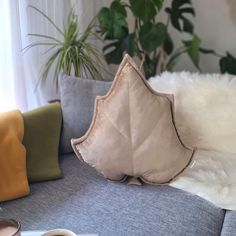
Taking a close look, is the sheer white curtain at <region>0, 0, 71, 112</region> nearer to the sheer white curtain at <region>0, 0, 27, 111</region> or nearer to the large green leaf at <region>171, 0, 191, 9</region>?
the sheer white curtain at <region>0, 0, 27, 111</region>

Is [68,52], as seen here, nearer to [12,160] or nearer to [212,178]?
[12,160]

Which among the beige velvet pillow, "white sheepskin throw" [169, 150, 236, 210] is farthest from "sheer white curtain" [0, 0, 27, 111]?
"white sheepskin throw" [169, 150, 236, 210]

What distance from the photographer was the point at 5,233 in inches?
34.1

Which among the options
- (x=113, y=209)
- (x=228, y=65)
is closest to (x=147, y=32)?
(x=228, y=65)

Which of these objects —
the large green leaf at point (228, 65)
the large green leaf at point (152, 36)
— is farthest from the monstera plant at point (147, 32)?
the large green leaf at point (228, 65)

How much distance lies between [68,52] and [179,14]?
2.78 ft

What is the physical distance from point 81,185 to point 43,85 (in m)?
0.70

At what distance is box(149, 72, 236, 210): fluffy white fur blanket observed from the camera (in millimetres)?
1597

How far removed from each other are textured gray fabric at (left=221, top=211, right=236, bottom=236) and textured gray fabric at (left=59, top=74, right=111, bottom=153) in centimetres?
71

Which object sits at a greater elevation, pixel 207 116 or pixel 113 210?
pixel 207 116

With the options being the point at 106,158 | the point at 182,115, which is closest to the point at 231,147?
the point at 182,115

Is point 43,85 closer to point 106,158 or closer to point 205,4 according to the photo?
point 106,158

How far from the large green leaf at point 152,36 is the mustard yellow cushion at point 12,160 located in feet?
2.92

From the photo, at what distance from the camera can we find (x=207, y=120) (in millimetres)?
1668
